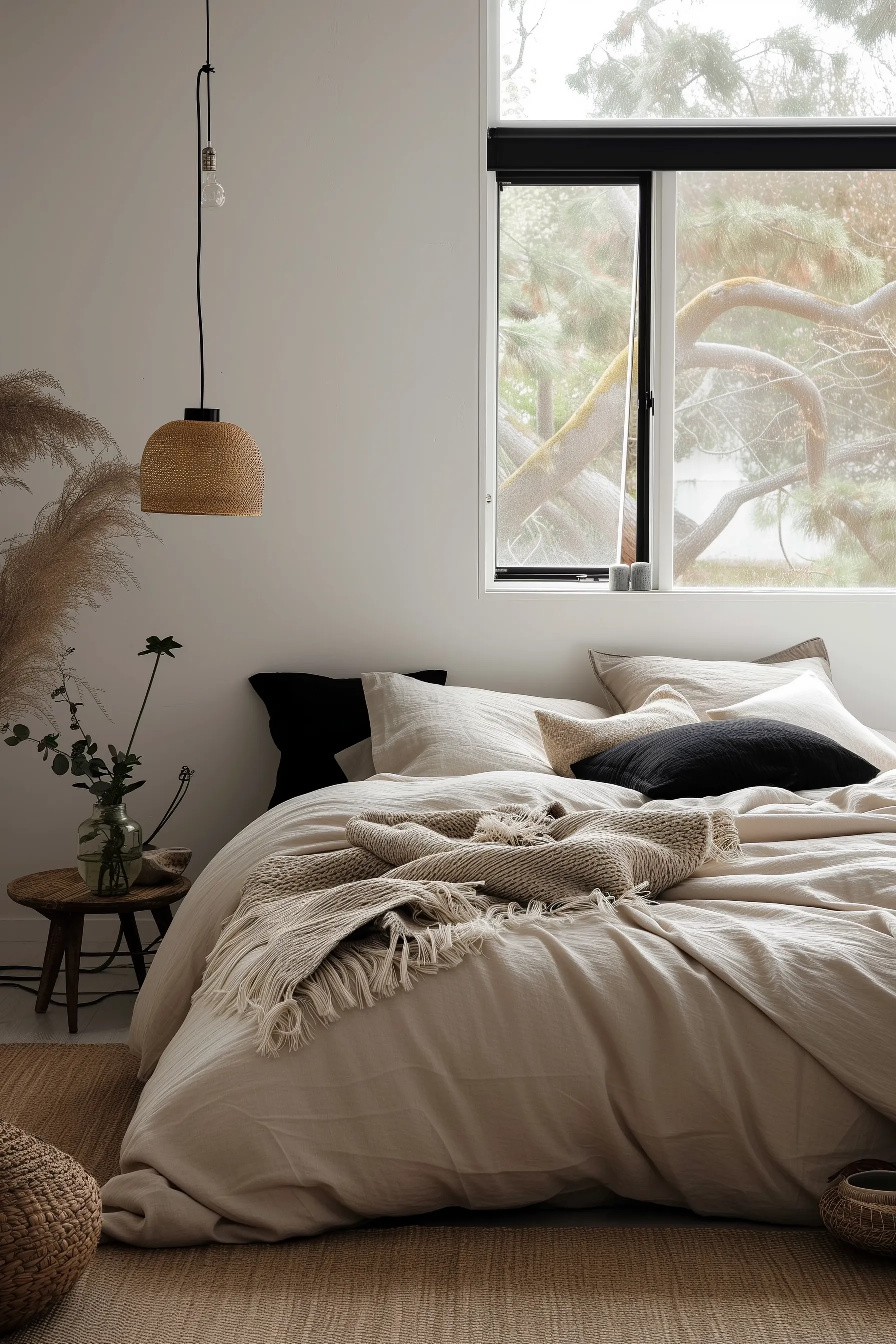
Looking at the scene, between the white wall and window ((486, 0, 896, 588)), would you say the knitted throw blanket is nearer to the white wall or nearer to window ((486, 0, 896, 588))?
the white wall

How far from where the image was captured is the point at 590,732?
2.95 m

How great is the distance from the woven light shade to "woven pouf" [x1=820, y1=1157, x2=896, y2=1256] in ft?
5.90

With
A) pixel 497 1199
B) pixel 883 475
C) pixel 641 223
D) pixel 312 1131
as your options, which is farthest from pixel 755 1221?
pixel 641 223

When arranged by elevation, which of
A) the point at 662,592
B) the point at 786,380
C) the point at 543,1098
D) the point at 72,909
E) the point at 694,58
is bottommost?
the point at 72,909

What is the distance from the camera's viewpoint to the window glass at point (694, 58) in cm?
369

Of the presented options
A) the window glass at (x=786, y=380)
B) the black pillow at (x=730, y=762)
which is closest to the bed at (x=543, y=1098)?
the black pillow at (x=730, y=762)

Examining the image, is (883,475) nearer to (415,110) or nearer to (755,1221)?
(415,110)

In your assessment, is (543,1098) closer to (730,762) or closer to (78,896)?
(730,762)

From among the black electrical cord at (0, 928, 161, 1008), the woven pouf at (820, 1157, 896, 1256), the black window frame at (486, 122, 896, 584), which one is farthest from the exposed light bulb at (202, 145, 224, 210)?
the woven pouf at (820, 1157, 896, 1256)

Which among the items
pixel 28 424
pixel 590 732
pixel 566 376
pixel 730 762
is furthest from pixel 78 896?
pixel 566 376

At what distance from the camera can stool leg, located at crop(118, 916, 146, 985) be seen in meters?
3.08

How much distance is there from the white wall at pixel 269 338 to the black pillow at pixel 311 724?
0.48 feet

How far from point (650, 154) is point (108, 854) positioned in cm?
262

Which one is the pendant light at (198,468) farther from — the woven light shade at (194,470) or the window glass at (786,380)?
the window glass at (786,380)
